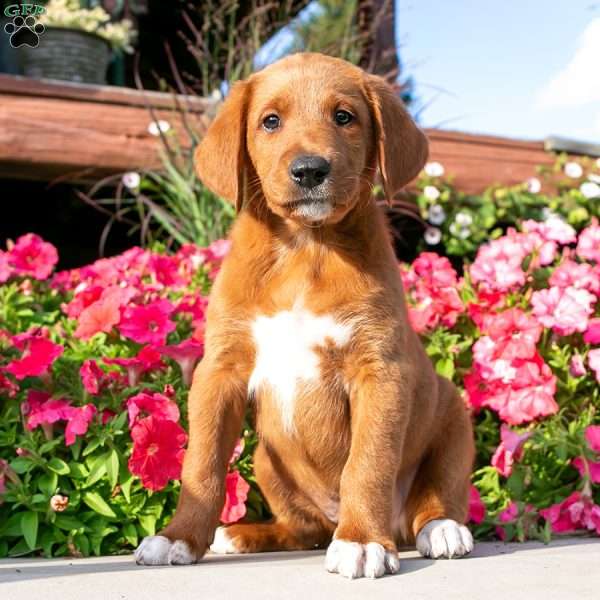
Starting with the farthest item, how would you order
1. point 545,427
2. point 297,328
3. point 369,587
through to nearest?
point 545,427
point 297,328
point 369,587

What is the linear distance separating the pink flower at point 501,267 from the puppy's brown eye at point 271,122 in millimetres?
1761

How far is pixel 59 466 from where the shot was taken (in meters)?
3.15

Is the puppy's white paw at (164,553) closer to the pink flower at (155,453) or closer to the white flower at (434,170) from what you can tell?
the pink flower at (155,453)

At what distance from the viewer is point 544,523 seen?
3.47 metres

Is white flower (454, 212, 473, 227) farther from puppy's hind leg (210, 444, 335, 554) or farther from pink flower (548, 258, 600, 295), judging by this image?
puppy's hind leg (210, 444, 335, 554)

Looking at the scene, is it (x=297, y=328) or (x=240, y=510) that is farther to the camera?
(x=240, y=510)

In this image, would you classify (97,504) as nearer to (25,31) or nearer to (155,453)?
(155,453)

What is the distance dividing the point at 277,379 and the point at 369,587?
0.77 metres

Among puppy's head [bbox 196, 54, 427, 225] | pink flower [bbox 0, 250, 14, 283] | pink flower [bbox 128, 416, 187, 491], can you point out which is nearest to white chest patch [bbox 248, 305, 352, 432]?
puppy's head [bbox 196, 54, 427, 225]

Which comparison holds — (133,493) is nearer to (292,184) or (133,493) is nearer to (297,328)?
(297,328)

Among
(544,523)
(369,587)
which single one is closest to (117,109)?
(544,523)

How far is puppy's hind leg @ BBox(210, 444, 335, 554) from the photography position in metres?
3.08

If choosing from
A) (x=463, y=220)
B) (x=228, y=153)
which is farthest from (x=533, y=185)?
(x=228, y=153)

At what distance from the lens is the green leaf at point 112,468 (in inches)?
123
